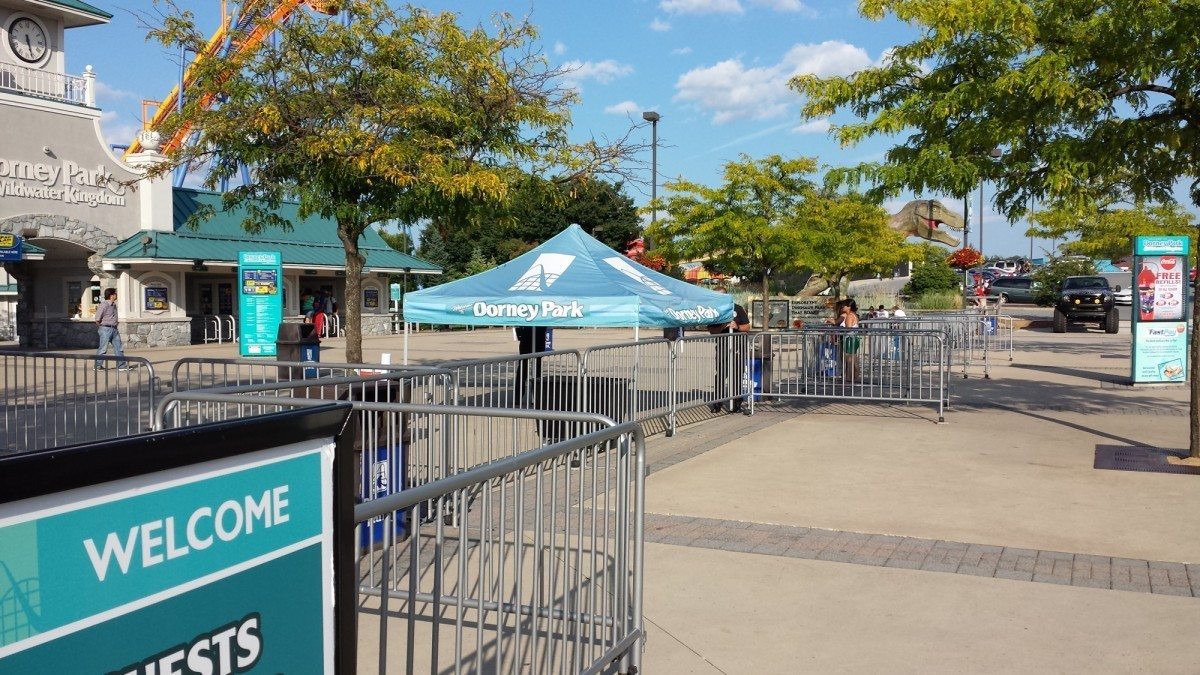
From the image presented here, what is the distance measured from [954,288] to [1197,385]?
47.3 metres

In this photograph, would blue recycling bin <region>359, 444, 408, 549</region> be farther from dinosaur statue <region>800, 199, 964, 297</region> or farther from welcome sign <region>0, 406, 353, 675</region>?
dinosaur statue <region>800, 199, 964, 297</region>

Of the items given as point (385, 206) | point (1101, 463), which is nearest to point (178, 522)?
point (1101, 463)

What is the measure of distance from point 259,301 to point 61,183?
25.9ft

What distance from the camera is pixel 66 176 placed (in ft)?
96.8

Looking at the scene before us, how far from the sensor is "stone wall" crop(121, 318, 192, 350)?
30938 millimetres

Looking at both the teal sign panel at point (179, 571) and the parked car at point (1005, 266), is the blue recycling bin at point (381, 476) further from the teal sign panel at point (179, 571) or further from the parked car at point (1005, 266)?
the parked car at point (1005, 266)

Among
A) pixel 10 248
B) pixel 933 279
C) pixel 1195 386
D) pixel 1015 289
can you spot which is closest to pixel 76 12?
pixel 10 248

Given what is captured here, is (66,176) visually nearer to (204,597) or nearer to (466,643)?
(466,643)

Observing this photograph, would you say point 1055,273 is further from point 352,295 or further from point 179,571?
point 179,571

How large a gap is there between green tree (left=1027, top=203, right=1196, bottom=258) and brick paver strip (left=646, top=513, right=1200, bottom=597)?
1246 inches

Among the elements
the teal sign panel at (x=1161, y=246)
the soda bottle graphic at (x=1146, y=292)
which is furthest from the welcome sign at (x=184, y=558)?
the teal sign panel at (x=1161, y=246)

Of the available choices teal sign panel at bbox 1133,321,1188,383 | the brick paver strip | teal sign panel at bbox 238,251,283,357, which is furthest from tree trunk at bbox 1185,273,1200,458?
teal sign panel at bbox 238,251,283,357

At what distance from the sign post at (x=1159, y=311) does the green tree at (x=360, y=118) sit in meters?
10.6

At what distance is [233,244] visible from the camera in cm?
3456
